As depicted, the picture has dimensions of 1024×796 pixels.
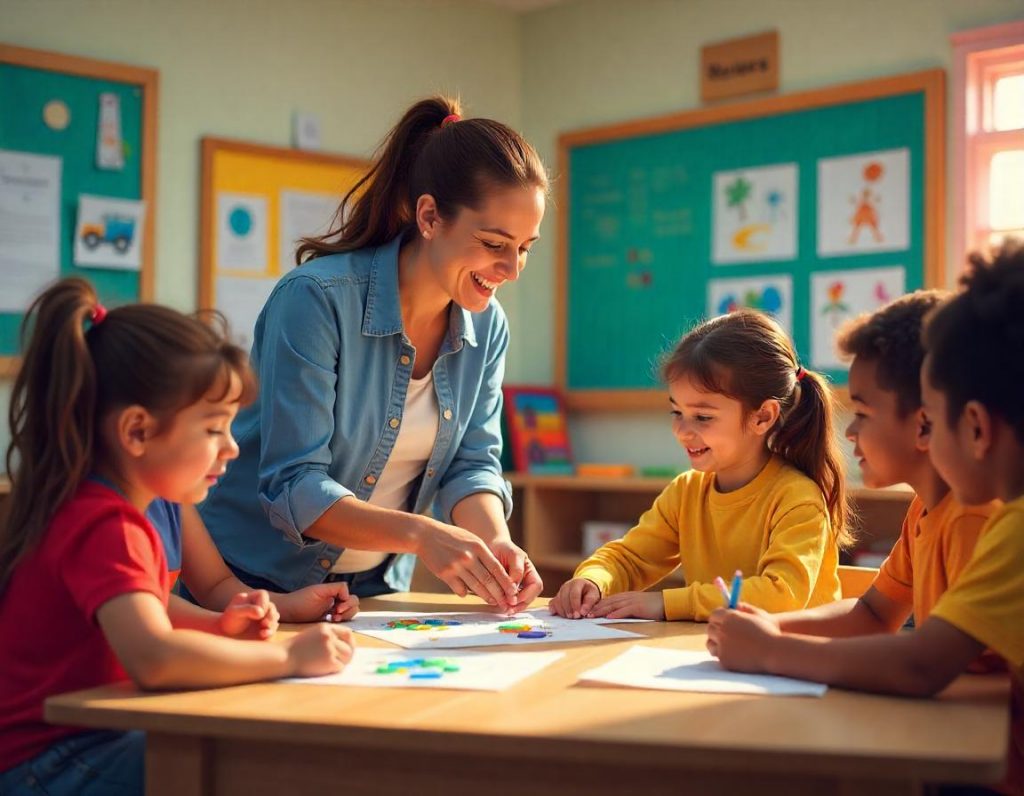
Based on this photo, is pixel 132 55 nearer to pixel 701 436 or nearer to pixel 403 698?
pixel 701 436

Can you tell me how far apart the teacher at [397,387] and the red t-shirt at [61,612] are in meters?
0.48

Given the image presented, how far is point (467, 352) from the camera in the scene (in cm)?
209

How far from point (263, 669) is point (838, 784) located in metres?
0.60

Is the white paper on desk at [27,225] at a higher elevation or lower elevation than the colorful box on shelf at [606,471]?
higher

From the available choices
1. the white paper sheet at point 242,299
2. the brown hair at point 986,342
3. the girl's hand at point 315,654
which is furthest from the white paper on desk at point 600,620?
the white paper sheet at point 242,299

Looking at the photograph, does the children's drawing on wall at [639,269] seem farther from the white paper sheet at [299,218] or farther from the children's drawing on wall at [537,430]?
the white paper sheet at [299,218]

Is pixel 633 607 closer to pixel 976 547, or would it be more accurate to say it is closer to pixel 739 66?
pixel 976 547

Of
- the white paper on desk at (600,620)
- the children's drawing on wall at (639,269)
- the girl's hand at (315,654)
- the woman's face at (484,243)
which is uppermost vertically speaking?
the children's drawing on wall at (639,269)

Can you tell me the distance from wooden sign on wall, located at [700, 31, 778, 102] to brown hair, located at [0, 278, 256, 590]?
3.22 m

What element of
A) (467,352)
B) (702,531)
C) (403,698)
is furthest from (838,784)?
(467,352)

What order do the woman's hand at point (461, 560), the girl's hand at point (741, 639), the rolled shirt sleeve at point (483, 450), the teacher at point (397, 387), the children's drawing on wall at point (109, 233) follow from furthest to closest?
the children's drawing on wall at point (109, 233), the rolled shirt sleeve at point (483, 450), the teacher at point (397, 387), the woman's hand at point (461, 560), the girl's hand at point (741, 639)

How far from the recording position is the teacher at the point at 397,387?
178 centimetres

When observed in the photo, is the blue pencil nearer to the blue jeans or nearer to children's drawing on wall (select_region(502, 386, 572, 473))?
the blue jeans

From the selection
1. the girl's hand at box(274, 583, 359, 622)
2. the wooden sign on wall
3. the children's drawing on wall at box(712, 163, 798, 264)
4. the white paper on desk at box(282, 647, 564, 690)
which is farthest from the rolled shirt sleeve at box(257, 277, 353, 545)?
the wooden sign on wall
